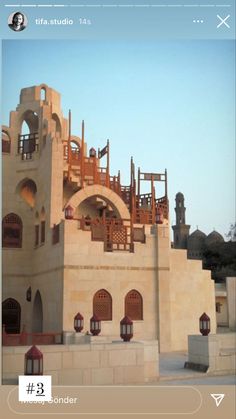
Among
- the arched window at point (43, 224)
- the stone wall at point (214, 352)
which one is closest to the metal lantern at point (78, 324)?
the stone wall at point (214, 352)

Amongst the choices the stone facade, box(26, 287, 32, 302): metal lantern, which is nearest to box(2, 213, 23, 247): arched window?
the stone facade

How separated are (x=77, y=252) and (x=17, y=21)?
29.9ft

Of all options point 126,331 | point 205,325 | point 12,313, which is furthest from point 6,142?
point 205,325

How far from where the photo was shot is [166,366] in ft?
37.2

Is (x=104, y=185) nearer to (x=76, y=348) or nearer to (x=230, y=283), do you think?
(x=230, y=283)

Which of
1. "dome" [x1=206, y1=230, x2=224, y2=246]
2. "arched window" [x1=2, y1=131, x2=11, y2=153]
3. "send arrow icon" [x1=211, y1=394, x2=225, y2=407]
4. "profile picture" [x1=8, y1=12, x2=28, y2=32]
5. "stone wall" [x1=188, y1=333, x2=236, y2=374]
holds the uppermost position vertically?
"arched window" [x1=2, y1=131, x2=11, y2=153]

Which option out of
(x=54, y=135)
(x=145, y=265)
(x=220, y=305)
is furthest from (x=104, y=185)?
(x=220, y=305)

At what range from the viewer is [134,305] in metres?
14.9

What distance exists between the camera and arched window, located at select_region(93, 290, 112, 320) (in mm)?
14305

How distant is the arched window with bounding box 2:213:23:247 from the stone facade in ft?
0.16

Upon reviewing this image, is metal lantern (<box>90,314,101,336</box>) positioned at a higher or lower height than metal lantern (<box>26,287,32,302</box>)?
lower

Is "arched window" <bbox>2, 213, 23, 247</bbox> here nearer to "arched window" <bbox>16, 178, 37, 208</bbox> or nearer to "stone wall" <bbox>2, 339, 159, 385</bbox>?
"arched window" <bbox>16, 178, 37, 208</bbox>

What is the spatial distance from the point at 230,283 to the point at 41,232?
839cm

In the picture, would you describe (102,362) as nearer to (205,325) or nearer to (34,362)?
(34,362)
